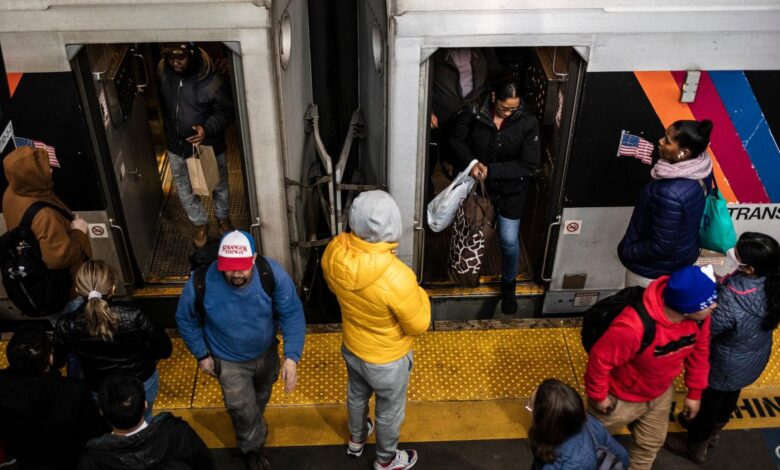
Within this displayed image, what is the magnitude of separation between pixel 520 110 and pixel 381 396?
1.93 m

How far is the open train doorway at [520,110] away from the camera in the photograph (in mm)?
4730

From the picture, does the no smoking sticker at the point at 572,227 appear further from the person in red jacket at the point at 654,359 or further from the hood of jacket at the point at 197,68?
the hood of jacket at the point at 197,68

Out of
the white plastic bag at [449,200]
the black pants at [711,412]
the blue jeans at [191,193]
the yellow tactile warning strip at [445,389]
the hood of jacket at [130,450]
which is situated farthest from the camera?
the blue jeans at [191,193]

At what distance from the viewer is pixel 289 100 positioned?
16.0 ft

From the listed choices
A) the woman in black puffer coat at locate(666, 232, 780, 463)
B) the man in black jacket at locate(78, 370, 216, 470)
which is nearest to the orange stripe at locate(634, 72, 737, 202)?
the woman in black puffer coat at locate(666, 232, 780, 463)

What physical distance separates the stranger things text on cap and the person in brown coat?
4.02 ft

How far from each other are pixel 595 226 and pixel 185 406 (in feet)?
9.36

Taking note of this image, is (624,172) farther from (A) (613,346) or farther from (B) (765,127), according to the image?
(A) (613,346)

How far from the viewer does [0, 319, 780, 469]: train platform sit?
→ 4.61 m

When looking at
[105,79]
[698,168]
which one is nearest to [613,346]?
[698,168]

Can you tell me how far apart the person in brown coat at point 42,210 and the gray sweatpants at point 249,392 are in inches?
43.6

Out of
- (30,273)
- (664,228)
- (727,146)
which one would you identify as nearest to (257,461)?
(30,273)

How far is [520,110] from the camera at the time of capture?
472cm

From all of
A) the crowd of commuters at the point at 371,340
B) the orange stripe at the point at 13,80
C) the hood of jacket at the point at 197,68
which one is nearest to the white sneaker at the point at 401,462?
the crowd of commuters at the point at 371,340
